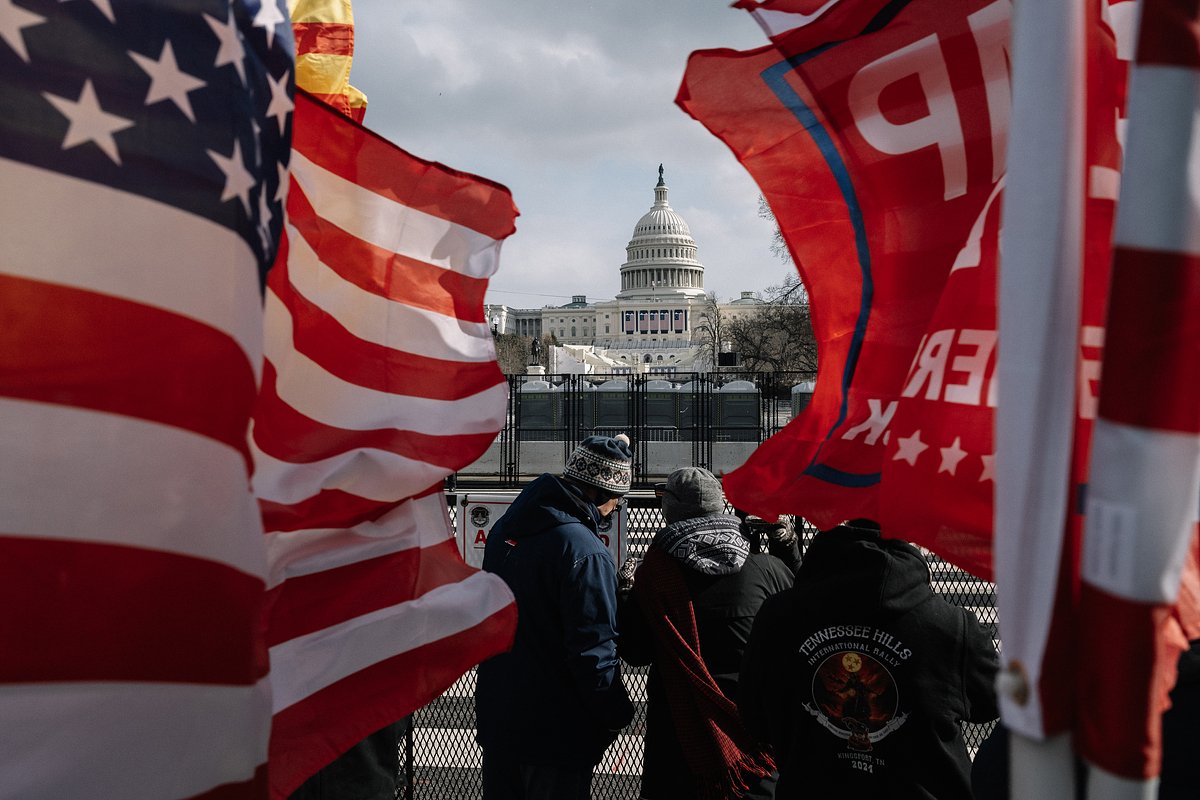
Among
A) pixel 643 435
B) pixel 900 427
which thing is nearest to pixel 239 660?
pixel 900 427

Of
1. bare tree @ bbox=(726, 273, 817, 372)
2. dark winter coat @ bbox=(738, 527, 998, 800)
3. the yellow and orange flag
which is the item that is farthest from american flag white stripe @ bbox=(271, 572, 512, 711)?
bare tree @ bbox=(726, 273, 817, 372)

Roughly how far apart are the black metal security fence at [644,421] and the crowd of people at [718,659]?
48.7 ft

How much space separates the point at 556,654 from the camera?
376 centimetres

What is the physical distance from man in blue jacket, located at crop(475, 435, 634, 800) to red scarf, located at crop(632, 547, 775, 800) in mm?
196

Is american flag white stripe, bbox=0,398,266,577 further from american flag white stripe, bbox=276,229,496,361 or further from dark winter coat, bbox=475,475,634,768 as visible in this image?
dark winter coat, bbox=475,475,634,768

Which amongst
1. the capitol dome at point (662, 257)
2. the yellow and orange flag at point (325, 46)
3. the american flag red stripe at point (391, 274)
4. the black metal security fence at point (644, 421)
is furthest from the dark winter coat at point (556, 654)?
the capitol dome at point (662, 257)

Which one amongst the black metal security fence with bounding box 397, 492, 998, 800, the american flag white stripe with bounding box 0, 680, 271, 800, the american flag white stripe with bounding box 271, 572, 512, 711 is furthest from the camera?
the black metal security fence with bounding box 397, 492, 998, 800

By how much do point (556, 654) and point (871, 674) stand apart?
4.07ft

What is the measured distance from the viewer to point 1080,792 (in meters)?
1.27

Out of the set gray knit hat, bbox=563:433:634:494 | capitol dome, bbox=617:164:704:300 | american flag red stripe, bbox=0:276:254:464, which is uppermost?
capitol dome, bbox=617:164:704:300

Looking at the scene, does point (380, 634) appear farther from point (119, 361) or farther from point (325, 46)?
point (325, 46)

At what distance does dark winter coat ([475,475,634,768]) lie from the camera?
3648 mm

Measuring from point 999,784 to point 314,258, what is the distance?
2316 millimetres

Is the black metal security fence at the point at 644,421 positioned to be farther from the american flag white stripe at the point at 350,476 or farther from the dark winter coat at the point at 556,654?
the american flag white stripe at the point at 350,476
